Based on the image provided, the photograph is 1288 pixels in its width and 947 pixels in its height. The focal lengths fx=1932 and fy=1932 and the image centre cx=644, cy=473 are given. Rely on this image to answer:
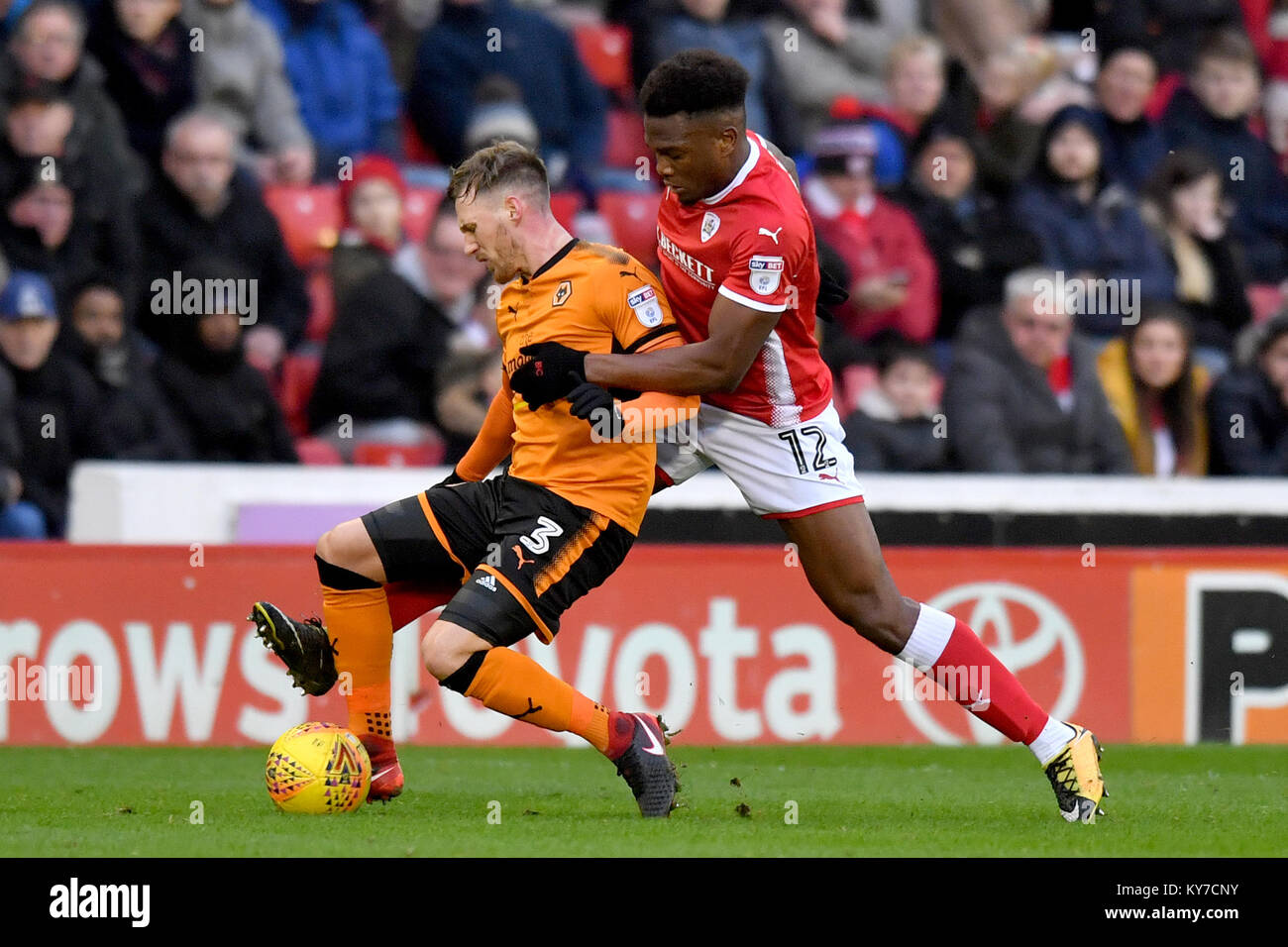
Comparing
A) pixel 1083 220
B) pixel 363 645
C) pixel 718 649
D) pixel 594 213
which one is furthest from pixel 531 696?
pixel 1083 220

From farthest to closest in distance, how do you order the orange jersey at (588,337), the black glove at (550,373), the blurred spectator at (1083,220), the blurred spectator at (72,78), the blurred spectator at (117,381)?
1. the blurred spectator at (1083,220)
2. the blurred spectator at (72,78)
3. the blurred spectator at (117,381)
4. the orange jersey at (588,337)
5. the black glove at (550,373)

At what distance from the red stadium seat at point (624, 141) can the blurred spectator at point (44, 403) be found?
3.59 m

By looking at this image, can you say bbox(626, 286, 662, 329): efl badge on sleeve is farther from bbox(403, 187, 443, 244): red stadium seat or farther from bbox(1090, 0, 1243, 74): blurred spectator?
bbox(1090, 0, 1243, 74): blurred spectator

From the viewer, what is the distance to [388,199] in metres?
10.4

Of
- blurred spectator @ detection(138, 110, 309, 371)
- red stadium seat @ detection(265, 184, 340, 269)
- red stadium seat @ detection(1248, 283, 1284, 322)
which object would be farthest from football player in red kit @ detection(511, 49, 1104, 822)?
red stadium seat @ detection(1248, 283, 1284, 322)

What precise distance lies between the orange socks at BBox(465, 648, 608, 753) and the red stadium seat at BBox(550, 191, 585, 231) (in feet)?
17.2

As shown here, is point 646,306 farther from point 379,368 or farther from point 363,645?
point 379,368

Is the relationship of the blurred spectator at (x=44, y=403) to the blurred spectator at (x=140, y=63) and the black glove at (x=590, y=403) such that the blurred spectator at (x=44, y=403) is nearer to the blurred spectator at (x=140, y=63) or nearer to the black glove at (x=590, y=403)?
the blurred spectator at (x=140, y=63)

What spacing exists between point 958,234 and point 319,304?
3753 mm

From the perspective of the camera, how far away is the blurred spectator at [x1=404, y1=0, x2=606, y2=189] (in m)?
11.0

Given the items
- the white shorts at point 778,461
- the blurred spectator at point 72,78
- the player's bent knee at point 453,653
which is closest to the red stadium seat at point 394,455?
the blurred spectator at point 72,78

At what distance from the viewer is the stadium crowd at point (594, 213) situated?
9734 mm

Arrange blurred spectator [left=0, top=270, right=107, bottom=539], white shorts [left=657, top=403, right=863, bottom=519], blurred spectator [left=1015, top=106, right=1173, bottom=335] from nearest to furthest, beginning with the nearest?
white shorts [left=657, top=403, right=863, bottom=519], blurred spectator [left=0, top=270, right=107, bottom=539], blurred spectator [left=1015, top=106, right=1173, bottom=335]


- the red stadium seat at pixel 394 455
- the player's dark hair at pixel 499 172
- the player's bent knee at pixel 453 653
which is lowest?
the player's bent knee at pixel 453 653
